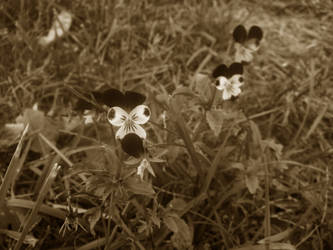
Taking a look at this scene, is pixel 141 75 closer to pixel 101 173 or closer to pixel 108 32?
pixel 108 32

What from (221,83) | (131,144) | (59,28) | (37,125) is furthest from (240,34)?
(59,28)

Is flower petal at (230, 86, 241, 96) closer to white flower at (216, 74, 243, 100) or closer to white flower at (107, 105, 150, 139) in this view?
white flower at (216, 74, 243, 100)

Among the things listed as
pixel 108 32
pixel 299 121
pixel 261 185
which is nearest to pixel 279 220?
pixel 261 185

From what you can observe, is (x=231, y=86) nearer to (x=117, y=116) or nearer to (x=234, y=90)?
(x=234, y=90)

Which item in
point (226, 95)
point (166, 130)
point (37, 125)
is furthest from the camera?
point (37, 125)

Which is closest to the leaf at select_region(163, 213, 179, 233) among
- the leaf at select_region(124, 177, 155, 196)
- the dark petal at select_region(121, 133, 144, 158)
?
the leaf at select_region(124, 177, 155, 196)

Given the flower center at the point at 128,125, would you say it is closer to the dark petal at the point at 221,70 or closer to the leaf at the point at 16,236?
the dark petal at the point at 221,70
